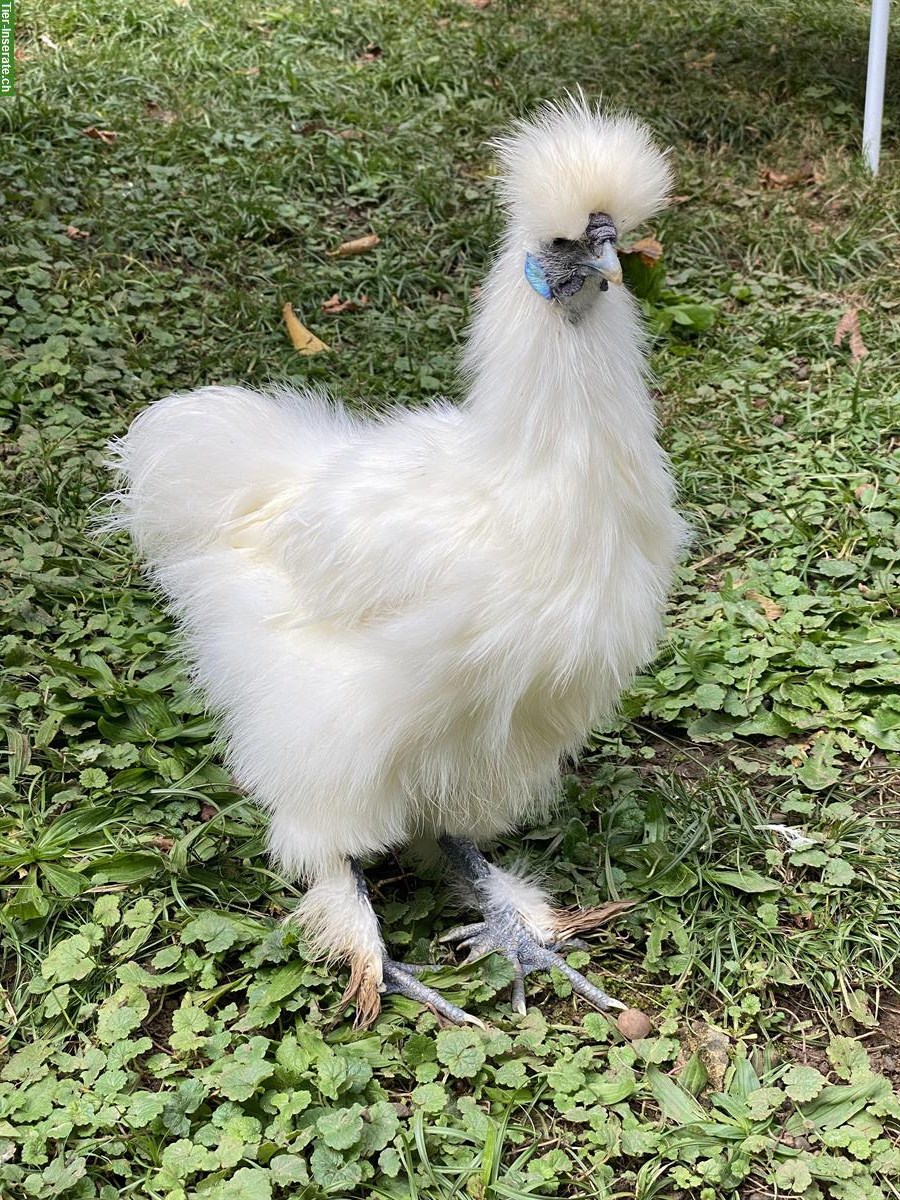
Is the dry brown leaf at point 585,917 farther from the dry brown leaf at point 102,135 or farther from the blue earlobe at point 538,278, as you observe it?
the dry brown leaf at point 102,135

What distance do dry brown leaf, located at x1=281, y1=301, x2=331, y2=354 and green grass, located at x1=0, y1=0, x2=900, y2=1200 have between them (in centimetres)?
8

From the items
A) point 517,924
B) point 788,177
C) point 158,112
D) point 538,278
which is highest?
point 788,177

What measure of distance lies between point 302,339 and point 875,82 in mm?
3632

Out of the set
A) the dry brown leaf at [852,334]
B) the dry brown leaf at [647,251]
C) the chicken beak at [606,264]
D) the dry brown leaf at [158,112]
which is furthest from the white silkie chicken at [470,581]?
the dry brown leaf at [158,112]

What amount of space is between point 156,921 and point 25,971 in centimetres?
33

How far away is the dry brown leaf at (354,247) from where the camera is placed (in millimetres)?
5578

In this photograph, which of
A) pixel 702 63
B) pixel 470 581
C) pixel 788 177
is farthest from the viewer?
pixel 702 63

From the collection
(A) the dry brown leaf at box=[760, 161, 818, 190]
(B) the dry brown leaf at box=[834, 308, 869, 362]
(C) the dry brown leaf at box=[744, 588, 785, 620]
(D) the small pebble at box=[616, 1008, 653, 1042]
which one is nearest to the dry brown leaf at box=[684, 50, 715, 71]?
(A) the dry brown leaf at box=[760, 161, 818, 190]

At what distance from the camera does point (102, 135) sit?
6.02m

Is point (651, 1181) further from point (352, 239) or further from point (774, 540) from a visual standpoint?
point (352, 239)

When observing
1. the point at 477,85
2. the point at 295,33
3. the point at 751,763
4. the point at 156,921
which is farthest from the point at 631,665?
the point at 295,33

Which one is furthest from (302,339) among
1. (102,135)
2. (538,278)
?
(538,278)

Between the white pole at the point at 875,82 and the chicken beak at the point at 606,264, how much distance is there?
186 inches

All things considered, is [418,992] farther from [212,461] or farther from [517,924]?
[212,461]
